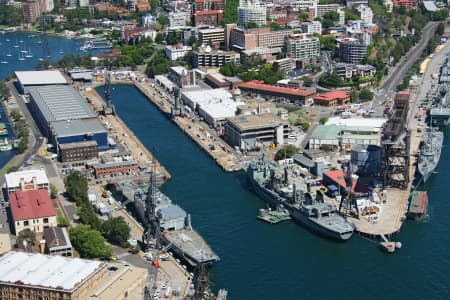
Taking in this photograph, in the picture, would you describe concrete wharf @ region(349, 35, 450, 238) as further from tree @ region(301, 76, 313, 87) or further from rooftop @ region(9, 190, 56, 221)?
rooftop @ region(9, 190, 56, 221)

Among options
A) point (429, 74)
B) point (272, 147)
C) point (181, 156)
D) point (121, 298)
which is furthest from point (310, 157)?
point (429, 74)

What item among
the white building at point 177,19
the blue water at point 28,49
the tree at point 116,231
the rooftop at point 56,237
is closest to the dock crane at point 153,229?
the tree at point 116,231

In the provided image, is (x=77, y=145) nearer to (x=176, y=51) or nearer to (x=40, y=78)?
(x=40, y=78)

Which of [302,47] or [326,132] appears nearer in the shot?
[326,132]

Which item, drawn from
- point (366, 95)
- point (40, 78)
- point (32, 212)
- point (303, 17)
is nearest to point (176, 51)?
point (40, 78)

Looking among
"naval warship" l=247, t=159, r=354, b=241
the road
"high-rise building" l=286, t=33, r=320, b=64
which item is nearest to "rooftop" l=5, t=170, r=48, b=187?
"naval warship" l=247, t=159, r=354, b=241

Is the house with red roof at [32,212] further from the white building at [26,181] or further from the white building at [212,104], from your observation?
the white building at [212,104]

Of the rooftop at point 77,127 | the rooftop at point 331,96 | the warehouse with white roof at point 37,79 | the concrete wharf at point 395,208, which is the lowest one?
the concrete wharf at point 395,208

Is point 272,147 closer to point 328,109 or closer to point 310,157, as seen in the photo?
point 310,157
